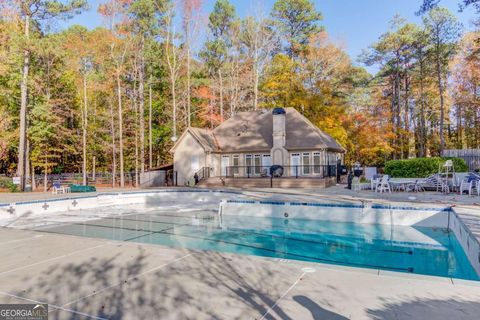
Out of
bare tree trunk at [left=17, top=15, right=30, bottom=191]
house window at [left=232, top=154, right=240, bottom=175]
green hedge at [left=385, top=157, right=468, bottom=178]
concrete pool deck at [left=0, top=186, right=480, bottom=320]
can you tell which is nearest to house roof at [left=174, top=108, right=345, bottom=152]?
house window at [left=232, top=154, right=240, bottom=175]

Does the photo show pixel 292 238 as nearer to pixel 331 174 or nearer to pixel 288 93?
pixel 331 174

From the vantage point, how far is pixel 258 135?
2588 centimetres

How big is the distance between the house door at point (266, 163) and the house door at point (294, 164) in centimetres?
170

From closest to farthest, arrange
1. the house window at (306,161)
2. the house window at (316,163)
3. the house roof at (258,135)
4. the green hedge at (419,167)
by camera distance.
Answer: the green hedge at (419,167) < the house window at (316,163) < the house window at (306,161) < the house roof at (258,135)

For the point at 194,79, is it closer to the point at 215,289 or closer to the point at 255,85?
the point at 255,85

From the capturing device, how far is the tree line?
24875mm

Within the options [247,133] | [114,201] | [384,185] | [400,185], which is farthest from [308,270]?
[247,133]

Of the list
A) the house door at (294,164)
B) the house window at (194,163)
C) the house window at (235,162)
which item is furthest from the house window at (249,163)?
the house window at (194,163)

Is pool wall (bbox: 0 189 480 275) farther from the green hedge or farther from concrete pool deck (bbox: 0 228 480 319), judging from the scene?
the green hedge

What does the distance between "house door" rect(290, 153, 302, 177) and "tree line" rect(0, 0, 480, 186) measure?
7.36m

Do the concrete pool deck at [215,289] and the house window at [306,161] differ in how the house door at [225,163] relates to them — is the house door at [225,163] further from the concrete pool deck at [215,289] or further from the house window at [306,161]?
the concrete pool deck at [215,289]

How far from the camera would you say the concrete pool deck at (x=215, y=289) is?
134 inches

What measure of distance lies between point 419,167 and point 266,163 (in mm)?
10646

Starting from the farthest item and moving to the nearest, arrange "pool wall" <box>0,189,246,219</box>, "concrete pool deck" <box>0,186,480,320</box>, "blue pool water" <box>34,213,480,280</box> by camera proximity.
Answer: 1. "pool wall" <box>0,189,246,219</box>
2. "blue pool water" <box>34,213,480,280</box>
3. "concrete pool deck" <box>0,186,480,320</box>
